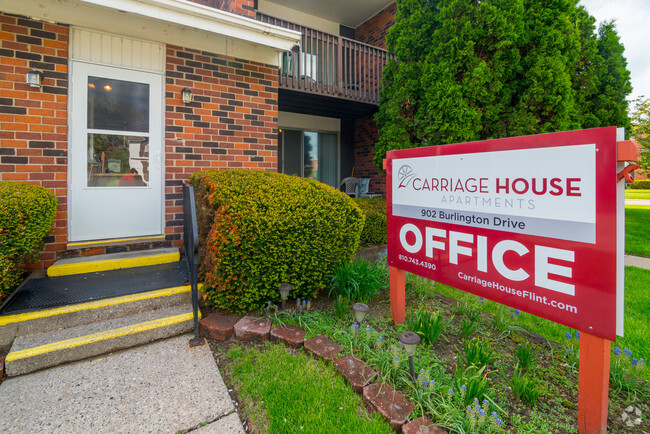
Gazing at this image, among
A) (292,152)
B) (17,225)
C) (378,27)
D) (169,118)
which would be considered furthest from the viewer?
(378,27)

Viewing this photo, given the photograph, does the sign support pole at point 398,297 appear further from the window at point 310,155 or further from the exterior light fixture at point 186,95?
the window at point 310,155

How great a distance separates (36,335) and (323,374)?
2255 millimetres

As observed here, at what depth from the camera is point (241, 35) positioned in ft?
12.6

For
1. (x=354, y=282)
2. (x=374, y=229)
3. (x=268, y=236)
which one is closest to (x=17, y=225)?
(x=268, y=236)

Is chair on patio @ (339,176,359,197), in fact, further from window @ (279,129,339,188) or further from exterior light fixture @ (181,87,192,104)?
exterior light fixture @ (181,87,192,104)

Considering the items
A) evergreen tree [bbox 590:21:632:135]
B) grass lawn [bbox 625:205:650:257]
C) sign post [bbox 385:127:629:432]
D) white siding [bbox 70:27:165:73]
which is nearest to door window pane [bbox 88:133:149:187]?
white siding [bbox 70:27:165:73]

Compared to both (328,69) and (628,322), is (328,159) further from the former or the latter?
(628,322)

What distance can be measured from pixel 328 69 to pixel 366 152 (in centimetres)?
260

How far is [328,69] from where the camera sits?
6.65 m

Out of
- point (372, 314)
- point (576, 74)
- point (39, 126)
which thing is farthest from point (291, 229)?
point (576, 74)

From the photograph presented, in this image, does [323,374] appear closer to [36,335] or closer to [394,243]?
[394,243]

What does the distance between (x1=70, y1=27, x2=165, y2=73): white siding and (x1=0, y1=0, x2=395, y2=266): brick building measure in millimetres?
12

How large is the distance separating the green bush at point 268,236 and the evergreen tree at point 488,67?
9.43ft

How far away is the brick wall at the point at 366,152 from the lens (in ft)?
26.8
